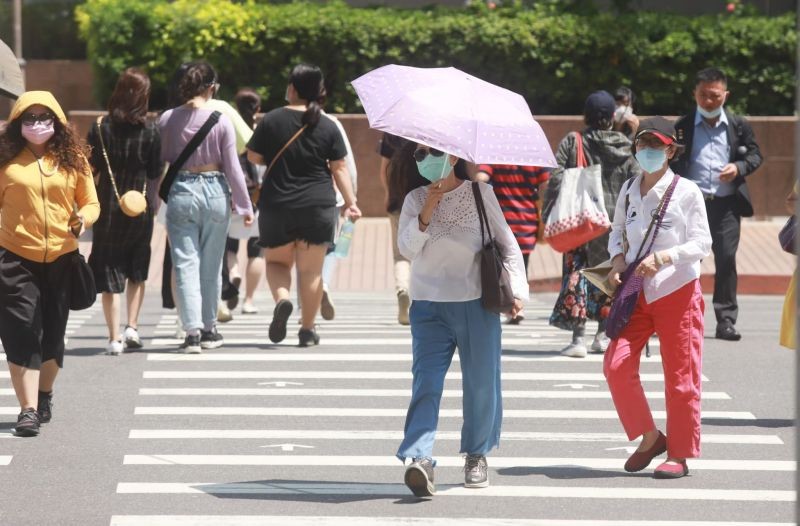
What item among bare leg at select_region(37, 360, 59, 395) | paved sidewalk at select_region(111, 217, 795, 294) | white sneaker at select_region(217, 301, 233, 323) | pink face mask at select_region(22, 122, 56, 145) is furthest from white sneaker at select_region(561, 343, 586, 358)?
paved sidewalk at select_region(111, 217, 795, 294)

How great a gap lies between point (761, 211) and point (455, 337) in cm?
1518

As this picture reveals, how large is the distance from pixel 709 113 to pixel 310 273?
10.8 feet

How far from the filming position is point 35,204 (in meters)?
8.35

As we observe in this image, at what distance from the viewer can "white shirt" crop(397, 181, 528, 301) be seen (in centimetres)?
710

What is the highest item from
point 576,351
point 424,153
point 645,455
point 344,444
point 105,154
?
point 424,153

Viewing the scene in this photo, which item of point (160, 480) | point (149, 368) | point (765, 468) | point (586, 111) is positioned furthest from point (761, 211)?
point (160, 480)

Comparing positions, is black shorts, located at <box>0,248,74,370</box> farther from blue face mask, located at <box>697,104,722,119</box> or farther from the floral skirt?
blue face mask, located at <box>697,104,722,119</box>

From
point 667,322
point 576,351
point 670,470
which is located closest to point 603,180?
point 576,351

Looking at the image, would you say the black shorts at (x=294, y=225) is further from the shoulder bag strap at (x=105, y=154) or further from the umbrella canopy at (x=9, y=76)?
the umbrella canopy at (x=9, y=76)

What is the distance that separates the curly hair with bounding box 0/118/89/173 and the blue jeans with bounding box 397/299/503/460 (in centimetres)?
233

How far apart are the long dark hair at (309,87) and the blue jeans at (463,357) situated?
4.04 meters

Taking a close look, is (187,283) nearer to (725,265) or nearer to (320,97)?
(320,97)

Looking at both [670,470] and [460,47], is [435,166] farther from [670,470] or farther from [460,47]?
[460,47]

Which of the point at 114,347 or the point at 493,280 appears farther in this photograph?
the point at 114,347
